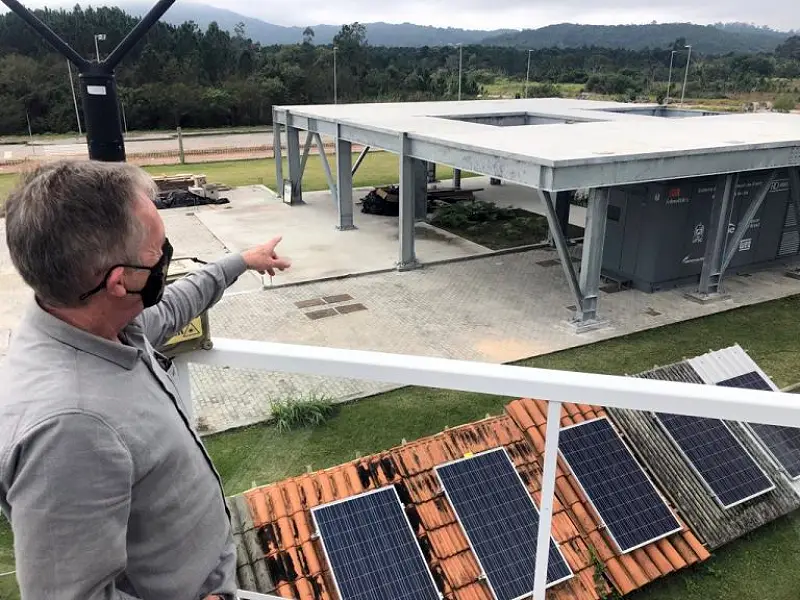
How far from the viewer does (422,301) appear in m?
11.6

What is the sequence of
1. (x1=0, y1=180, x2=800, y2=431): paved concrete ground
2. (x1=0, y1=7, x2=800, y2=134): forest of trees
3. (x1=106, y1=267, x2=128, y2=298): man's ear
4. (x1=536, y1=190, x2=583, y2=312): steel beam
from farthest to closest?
(x1=0, y1=7, x2=800, y2=134): forest of trees → (x1=0, y1=180, x2=800, y2=431): paved concrete ground → (x1=536, y1=190, x2=583, y2=312): steel beam → (x1=106, y1=267, x2=128, y2=298): man's ear

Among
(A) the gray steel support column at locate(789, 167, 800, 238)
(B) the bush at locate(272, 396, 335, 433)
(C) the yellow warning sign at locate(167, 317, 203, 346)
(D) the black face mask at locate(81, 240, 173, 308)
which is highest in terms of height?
(D) the black face mask at locate(81, 240, 173, 308)

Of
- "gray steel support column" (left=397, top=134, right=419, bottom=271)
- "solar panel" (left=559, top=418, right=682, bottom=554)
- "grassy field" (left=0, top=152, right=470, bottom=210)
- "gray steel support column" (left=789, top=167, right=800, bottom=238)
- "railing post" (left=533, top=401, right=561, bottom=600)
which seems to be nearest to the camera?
"railing post" (left=533, top=401, right=561, bottom=600)

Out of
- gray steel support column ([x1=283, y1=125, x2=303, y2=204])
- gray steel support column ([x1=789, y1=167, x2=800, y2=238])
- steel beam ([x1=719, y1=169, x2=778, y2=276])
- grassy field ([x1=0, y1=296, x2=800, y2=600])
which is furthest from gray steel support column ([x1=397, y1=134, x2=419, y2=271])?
grassy field ([x1=0, y1=296, x2=800, y2=600])

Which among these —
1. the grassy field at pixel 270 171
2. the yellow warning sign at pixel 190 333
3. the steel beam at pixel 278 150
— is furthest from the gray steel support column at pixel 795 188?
the grassy field at pixel 270 171

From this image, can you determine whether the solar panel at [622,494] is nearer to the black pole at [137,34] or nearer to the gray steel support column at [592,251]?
the black pole at [137,34]

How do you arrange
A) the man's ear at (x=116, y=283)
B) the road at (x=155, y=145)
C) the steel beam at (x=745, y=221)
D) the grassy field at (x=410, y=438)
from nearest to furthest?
the man's ear at (x=116, y=283) < the grassy field at (x=410, y=438) < the steel beam at (x=745, y=221) < the road at (x=155, y=145)

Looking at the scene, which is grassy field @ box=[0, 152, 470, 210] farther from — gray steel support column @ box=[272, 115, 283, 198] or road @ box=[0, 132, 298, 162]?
road @ box=[0, 132, 298, 162]

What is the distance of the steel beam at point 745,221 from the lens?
1141 cm

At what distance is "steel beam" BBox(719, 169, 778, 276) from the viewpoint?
1141 cm

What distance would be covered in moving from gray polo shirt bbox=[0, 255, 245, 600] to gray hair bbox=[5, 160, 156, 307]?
10 centimetres

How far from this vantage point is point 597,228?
32.9ft

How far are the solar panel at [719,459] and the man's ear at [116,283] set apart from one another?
1.63 meters

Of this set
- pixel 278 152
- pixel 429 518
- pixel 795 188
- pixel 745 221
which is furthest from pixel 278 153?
pixel 429 518
